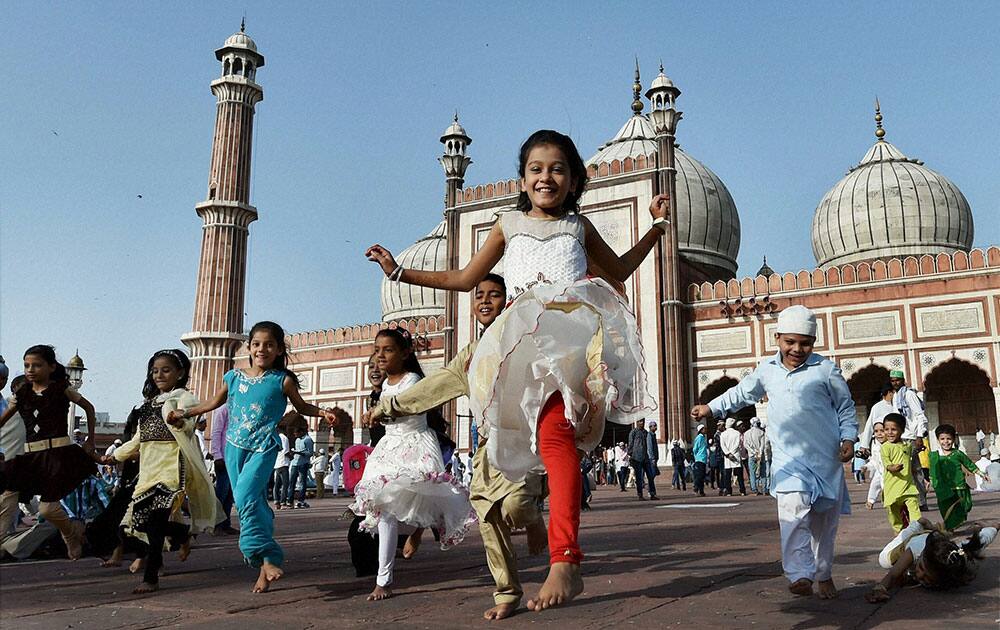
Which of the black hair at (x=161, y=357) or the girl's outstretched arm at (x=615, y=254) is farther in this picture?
the black hair at (x=161, y=357)

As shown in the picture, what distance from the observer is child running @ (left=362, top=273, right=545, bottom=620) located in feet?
8.30

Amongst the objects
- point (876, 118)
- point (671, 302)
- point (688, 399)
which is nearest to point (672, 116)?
point (671, 302)

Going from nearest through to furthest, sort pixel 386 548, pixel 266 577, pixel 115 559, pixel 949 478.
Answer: pixel 386 548 < pixel 266 577 < pixel 115 559 < pixel 949 478

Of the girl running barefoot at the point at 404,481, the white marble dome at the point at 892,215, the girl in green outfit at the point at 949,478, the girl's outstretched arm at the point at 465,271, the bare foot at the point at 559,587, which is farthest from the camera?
the white marble dome at the point at 892,215

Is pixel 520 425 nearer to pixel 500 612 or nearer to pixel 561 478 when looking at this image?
pixel 561 478

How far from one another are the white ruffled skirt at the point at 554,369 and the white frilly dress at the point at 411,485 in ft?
3.05

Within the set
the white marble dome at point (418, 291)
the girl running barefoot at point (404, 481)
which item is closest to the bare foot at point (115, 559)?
the girl running barefoot at point (404, 481)

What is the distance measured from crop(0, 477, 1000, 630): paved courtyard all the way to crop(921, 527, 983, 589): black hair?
0.05 meters

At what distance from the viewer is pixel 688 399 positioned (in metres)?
21.7

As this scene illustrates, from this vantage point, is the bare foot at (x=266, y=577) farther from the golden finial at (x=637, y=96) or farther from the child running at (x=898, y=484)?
the golden finial at (x=637, y=96)

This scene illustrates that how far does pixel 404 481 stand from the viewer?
3334 mm

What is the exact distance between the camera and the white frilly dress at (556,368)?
2.33 m

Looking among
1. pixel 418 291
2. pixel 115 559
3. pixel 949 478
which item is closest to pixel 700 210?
pixel 418 291

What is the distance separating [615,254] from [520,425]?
2.40 ft
